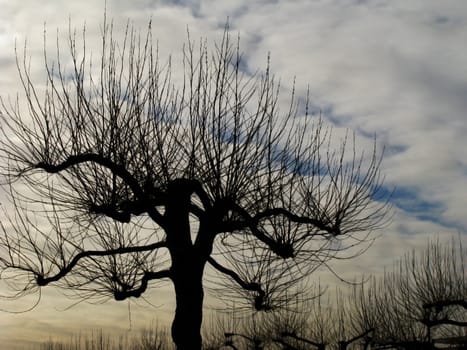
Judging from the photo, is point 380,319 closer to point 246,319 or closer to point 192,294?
point 246,319

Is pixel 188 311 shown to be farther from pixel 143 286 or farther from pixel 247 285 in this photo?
pixel 247 285

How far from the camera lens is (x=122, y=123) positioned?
34.9 ft

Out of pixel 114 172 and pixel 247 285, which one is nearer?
pixel 114 172

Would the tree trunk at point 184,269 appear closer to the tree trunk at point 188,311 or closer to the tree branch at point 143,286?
the tree trunk at point 188,311

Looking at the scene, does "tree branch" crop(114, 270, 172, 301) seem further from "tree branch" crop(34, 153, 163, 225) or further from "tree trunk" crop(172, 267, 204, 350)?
"tree branch" crop(34, 153, 163, 225)

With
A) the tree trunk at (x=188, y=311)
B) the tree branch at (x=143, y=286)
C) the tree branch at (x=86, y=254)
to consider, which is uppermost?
the tree branch at (x=86, y=254)

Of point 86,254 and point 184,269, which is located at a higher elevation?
point 86,254

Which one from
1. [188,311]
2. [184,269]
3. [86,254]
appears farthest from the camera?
[86,254]

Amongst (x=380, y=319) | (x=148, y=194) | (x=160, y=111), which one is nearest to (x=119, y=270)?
(x=148, y=194)

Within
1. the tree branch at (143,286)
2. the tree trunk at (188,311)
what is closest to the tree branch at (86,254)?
the tree branch at (143,286)

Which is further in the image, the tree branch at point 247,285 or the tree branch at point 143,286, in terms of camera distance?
the tree branch at point 247,285

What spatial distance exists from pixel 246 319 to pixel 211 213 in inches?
745

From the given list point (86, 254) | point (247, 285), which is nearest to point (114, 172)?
point (86, 254)

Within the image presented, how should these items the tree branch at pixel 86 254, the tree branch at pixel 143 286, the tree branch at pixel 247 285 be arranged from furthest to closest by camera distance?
the tree branch at pixel 247 285 → the tree branch at pixel 86 254 → the tree branch at pixel 143 286
